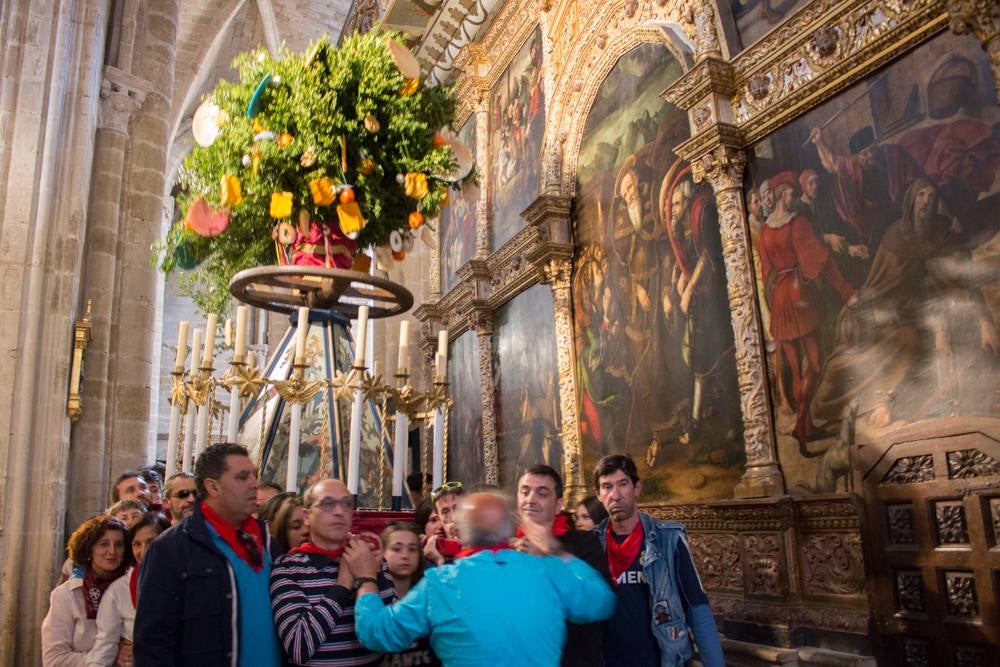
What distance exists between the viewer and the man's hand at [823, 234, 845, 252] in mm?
4961

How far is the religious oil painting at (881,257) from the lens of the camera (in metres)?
4.09

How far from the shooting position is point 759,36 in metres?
5.96

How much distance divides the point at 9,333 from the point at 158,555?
5.00m

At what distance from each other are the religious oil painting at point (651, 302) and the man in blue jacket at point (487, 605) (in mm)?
3975

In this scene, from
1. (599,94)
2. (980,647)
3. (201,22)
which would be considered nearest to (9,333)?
(599,94)

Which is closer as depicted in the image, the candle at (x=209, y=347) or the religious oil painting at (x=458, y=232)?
the candle at (x=209, y=347)

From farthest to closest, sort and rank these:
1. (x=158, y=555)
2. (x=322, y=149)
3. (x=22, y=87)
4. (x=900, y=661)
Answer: (x=22, y=87) → (x=900, y=661) → (x=322, y=149) → (x=158, y=555)

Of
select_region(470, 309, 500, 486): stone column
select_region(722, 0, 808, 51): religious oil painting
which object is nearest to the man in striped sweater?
select_region(722, 0, 808, 51): religious oil painting

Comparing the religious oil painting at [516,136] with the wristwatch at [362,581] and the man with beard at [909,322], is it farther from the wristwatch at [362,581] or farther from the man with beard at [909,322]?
the wristwatch at [362,581]

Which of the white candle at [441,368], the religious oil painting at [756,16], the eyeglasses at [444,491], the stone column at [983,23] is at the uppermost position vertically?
the religious oil painting at [756,16]

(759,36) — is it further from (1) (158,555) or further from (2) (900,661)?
(1) (158,555)

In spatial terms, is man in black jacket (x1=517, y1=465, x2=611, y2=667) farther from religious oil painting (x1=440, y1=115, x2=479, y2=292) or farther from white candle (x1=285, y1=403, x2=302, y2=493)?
religious oil painting (x1=440, y1=115, x2=479, y2=292)

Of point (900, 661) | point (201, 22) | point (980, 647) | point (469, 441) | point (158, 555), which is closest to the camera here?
point (158, 555)

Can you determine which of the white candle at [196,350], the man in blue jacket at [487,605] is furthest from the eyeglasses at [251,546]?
the white candle at [196,350]
